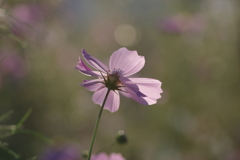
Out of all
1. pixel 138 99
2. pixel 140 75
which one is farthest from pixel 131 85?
pixel 140 75

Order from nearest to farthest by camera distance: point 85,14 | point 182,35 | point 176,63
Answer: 1. point 182,35
2. point 176,63
3. point 85,14

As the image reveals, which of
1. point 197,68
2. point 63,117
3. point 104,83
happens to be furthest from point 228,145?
point 104,83

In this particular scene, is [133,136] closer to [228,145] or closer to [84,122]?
[84,122]

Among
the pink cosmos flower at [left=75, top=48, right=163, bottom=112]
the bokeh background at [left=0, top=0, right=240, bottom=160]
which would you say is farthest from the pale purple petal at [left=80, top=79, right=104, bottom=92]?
the bokeh background at [left=0, top=0, right=240, bottom=160]

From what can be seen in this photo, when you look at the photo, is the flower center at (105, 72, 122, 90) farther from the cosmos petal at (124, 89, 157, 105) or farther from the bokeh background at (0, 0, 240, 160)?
the bokeh background at (0, 0, 240, 160)

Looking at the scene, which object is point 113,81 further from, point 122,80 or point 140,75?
point 140,75

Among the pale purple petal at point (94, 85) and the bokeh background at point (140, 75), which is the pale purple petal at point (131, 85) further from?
the bokeh background at point (140, 75)

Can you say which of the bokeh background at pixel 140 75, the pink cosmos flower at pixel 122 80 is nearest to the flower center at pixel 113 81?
the pink cosmos flower at pixel 122 80
